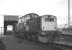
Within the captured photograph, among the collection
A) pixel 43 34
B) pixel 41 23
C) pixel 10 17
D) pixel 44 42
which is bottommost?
pixel 44 42

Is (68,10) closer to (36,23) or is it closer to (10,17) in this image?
(36,23)

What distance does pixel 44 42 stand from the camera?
491 inches

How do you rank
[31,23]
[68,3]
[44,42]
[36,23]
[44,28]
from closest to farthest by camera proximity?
[44,42]
[44,28]
[36,23]
[31,23]
[68,3]

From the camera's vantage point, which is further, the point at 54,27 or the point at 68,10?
the point at 68,10

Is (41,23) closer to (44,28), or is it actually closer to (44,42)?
(44,28)

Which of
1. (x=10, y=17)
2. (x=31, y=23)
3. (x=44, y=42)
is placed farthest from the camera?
(x=10, y=17)

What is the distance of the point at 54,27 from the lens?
45.6 ft

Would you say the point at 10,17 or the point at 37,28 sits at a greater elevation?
the point at 10,17

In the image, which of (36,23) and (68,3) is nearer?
(36,23)

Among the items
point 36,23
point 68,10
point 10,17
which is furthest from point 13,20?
point 36,23

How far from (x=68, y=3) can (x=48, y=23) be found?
10.9 m

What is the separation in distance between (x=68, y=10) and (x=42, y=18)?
1077 cm

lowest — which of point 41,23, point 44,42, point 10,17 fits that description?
point 44,42

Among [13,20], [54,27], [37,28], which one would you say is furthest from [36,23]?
[13,20]
